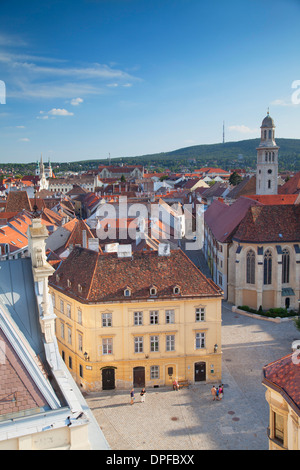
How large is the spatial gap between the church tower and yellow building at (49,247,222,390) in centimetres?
4302

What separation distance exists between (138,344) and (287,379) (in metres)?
18.0

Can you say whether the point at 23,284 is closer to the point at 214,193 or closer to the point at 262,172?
the point at 262,172

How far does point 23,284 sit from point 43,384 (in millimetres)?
5639

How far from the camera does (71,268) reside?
38.5 m

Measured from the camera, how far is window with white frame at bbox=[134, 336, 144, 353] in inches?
1364

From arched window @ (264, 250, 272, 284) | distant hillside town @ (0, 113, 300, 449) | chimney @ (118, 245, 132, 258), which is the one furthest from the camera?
arched window @ (264, 250, 272, 284)

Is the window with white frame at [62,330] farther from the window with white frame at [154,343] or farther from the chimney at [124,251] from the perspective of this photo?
the window with white frame at [154,343]

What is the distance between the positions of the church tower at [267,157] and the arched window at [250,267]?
2432 cm

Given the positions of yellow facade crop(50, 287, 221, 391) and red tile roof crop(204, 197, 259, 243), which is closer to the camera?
yellow facade crop(50, 287, 221, 391)

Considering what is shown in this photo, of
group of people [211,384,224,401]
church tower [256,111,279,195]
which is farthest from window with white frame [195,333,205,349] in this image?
church tower [256,111,279,195]

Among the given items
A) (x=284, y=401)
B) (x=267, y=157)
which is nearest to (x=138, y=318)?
(x=284, y=401)

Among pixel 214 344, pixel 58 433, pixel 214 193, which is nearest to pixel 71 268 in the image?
pixel 214 344

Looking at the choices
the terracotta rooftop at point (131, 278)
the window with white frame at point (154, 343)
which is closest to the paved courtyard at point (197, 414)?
the window with white frame at point (154, 343)

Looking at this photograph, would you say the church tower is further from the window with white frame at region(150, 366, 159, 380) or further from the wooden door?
the wooden door
